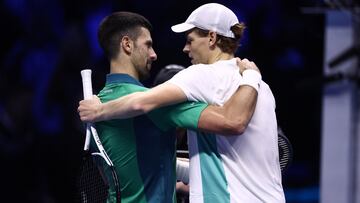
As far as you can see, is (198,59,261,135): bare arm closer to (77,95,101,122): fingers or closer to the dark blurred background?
(77,95,101,122): fingers

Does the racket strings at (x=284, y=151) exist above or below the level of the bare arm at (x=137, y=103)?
below

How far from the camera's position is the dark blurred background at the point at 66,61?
7.86 meters

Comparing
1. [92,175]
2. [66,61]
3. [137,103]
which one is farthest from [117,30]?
[66,61]

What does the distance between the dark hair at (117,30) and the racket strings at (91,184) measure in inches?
19.7

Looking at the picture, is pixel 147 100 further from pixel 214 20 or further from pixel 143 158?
pixel 214 20

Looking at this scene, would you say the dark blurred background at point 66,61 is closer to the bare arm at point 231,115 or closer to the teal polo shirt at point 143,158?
the teal polo shirt at point 143,158

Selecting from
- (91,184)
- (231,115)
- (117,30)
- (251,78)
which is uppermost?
(117,30)

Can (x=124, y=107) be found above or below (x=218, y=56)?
below

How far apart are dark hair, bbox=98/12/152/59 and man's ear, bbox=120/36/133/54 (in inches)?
0.6

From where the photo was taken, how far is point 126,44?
3695mm

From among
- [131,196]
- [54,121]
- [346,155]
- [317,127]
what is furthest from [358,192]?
[131,196]

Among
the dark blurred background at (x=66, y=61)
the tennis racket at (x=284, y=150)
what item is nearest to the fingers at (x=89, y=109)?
the tennis racket at (x=284, y=150)

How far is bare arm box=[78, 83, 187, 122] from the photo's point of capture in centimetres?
328

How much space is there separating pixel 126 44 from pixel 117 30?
0.25 ft
